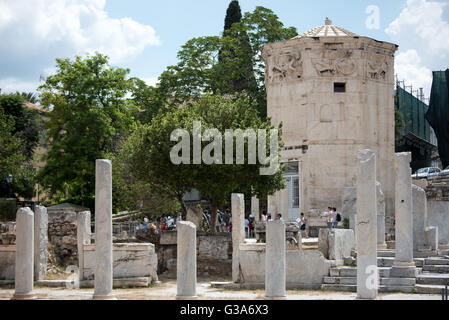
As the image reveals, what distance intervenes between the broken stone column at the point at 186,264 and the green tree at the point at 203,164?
11579 mm

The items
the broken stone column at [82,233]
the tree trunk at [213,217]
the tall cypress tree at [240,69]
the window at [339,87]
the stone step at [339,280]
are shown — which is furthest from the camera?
the tall cypress tree at [240,69]

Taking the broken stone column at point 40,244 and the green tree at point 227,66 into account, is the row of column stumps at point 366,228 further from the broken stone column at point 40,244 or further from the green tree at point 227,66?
the green tree at point 227,66

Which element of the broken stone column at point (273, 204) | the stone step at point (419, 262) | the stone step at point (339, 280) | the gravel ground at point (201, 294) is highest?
the broken stone column at point (273, 204)

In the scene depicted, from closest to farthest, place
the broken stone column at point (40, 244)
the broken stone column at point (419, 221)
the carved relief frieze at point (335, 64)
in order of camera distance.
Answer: the broken stone column at point (419, 221), the broken stone column at point (40, 244), the carved relief frieze at point (335, 64)

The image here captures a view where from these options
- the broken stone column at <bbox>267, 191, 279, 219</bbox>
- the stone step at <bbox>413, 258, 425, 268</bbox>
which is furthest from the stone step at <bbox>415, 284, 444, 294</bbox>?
the broken stone column at <bbox>267, 191, 279, 219</bbox>

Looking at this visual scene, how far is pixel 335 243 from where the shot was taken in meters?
21.4

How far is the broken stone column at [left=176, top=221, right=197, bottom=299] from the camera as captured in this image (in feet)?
53.2

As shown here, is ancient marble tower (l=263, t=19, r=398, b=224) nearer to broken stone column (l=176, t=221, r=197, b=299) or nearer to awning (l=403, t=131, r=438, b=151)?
broken stone column (l=176, t=221, r=197, b=299)

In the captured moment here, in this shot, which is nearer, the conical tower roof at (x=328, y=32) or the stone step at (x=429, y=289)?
the stone step at (x=429, y=289)

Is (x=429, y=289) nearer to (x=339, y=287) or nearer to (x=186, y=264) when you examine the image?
(x=339, y=287)

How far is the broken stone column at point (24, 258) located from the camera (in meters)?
17.1

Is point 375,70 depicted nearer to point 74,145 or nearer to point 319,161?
point 319,161

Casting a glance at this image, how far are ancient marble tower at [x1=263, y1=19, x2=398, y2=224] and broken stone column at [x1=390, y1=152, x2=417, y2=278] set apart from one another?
13672 millimetres

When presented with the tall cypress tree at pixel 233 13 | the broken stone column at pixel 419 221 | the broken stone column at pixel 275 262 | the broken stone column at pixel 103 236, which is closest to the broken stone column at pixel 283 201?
the broken stone column at pixel 419 221
